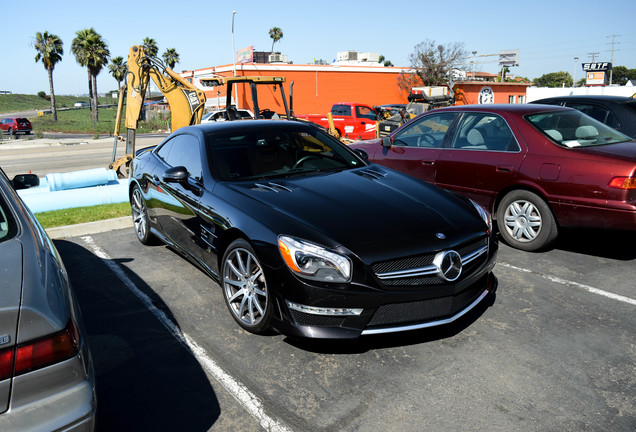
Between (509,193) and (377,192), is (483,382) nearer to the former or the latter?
(377,192)

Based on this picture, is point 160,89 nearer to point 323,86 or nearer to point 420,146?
point 420,146

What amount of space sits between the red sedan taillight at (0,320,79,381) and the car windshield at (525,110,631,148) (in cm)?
506

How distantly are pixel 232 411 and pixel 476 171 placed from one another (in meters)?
4.19

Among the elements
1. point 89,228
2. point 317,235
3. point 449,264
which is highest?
point 317,235

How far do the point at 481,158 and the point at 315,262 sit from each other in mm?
3465

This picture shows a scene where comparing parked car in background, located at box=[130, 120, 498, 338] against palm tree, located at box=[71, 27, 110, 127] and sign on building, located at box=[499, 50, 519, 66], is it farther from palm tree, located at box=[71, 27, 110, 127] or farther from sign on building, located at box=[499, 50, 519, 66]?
sign on building, located at box=[499, 50, 519, 66]

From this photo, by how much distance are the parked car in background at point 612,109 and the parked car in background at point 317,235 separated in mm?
4352

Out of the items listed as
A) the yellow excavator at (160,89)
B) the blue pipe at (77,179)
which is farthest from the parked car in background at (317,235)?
the yellow excavator at (160,89)

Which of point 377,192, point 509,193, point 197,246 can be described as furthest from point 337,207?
point 509,193

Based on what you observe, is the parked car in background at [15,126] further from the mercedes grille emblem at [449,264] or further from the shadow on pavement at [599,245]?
the mercedes grille emblem at [449,264]

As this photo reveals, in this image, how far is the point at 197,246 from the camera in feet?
14.8

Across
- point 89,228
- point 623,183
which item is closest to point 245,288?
point 623,183

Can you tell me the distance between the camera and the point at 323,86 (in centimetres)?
4312

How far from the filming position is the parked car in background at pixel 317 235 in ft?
10.6
